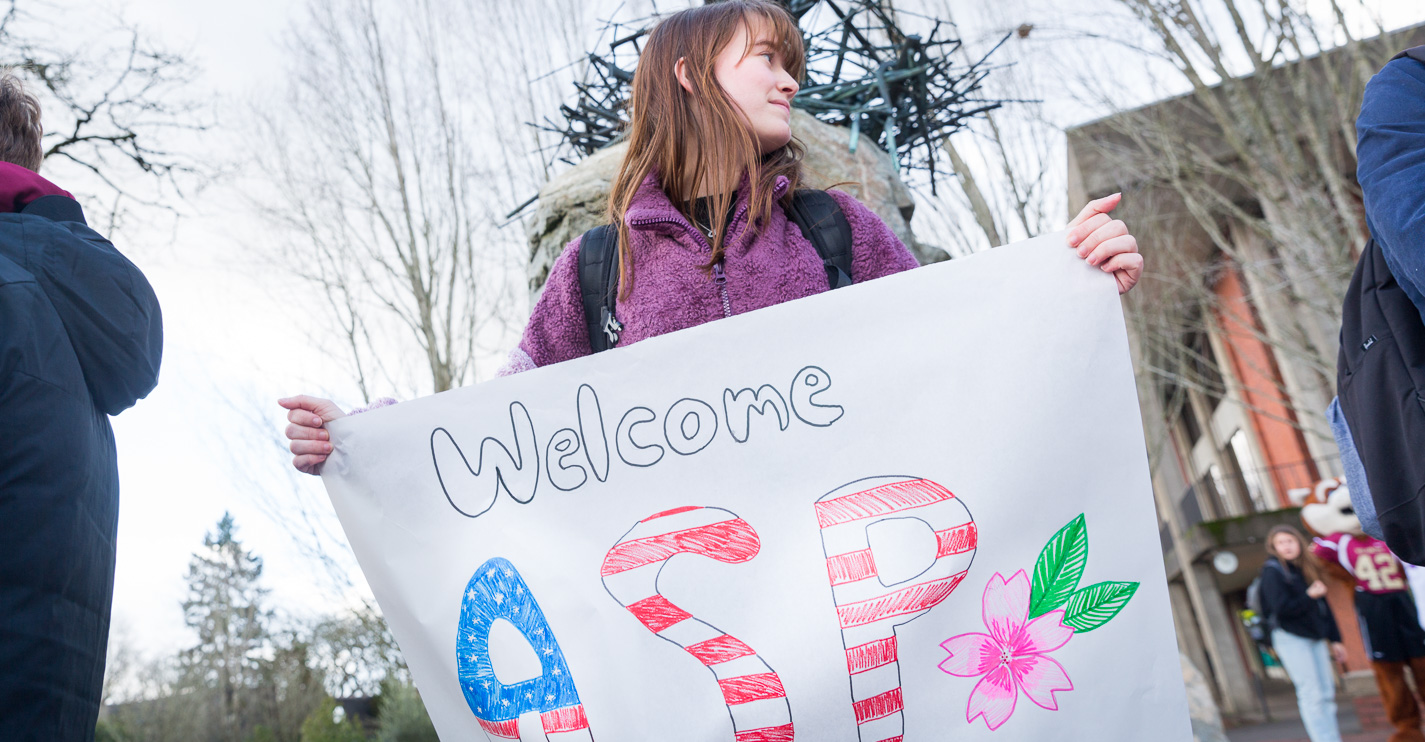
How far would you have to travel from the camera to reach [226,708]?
14586 mm

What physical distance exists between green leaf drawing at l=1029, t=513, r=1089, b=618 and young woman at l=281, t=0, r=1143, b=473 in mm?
664

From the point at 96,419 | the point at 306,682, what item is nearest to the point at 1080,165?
the point at 96,419

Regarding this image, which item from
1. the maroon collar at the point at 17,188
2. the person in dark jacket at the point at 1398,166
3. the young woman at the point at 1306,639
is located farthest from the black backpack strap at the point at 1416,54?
the young woman at the point at 1306,639

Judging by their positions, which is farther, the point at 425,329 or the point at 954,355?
the point at 425,329

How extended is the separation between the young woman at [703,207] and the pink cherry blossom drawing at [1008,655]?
2.31ft

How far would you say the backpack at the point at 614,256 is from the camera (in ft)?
6.29

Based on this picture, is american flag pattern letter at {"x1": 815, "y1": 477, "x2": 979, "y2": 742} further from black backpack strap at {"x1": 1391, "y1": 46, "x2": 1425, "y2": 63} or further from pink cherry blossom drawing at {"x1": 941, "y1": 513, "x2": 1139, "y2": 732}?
black backpack strap at {"x1": 1391, "y1": 46, "x2": 1425, "y2": 63}

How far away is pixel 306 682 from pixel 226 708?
1182mm

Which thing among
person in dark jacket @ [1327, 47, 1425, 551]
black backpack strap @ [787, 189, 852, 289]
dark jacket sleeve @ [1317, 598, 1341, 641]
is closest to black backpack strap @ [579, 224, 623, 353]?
black backpack strap @ [787, 189, 852, 289]

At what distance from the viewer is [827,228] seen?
1.97 m

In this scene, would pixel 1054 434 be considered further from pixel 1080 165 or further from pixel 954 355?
pixel 1080 165

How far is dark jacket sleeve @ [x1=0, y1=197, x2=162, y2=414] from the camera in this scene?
1.71 metres

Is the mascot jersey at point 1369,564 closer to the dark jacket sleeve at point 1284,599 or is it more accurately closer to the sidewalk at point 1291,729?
the dark jacket sleeve at point 1284,599

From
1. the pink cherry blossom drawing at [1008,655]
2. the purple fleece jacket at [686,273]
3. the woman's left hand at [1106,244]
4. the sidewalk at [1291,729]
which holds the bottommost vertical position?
the sidewalk at [1291,729]
